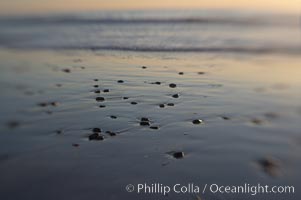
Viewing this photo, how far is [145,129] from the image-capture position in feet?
21.1

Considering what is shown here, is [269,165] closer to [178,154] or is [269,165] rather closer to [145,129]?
[178,154]

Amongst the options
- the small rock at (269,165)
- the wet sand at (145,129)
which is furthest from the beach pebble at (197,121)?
the small rock at (269,165)

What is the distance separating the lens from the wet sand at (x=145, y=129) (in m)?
4.80

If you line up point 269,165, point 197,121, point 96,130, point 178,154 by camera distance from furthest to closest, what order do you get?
point 197,121
point 96,130
point 178,154
point 269,165

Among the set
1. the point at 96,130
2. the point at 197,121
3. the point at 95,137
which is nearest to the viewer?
the point at 95,137

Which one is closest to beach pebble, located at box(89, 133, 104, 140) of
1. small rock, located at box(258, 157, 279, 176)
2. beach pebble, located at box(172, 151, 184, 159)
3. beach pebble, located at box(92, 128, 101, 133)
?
beach pebble, located at box(92, 128, 101, 133)

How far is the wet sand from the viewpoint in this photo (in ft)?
15.8

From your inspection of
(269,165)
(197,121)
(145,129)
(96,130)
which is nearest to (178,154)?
(145,129)

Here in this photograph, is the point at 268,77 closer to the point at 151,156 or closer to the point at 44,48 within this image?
the point at 151,156

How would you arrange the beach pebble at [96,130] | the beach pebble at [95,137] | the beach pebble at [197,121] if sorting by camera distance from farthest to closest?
the beach pebble at [197,121]
the beach pebble at [96,130]
the beach pebble at [95,137]

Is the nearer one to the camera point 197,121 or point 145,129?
point 145,129

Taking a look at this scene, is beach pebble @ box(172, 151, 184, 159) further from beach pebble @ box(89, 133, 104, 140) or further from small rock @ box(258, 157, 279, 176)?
beach pebble @ box(89, 133, 104, 140)

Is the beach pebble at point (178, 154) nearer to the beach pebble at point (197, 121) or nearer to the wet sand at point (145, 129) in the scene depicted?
the wet sand at point (145, 129)

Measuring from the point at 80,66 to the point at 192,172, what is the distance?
7840 mm
